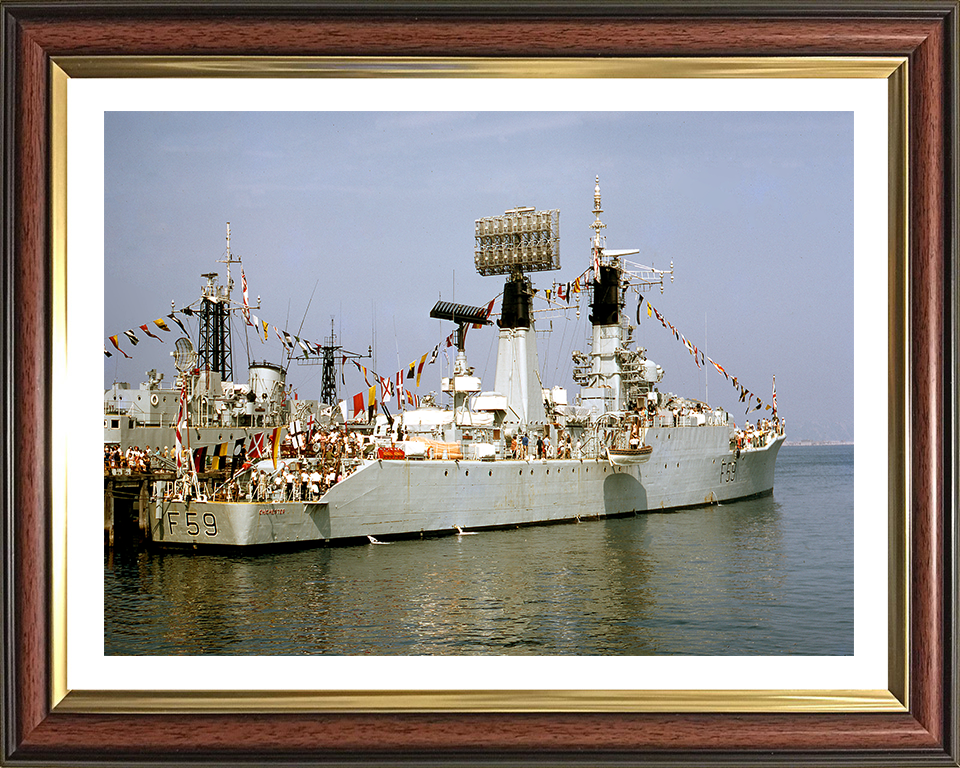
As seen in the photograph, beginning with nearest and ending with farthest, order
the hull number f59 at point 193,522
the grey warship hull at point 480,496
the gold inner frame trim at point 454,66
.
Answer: the gold inner frame trim at point 454,66
the hull number f59 at point 193,522
the grey warship hull at point 480,496

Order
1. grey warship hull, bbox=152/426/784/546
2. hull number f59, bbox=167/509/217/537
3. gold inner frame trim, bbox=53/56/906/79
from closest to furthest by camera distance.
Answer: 1. gold inner frame trim, bbox=53/56/906/79
2. hull number f59, bbox=167/509/217/537
3. grey warship hull, bbox=152/426/784/546

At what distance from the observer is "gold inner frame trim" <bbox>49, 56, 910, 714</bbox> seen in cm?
404

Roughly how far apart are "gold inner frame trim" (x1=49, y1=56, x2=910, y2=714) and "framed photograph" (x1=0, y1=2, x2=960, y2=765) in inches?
0.4

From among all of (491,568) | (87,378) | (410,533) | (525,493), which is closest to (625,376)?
(525,493)

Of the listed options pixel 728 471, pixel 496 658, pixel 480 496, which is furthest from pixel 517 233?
pixel 728 471

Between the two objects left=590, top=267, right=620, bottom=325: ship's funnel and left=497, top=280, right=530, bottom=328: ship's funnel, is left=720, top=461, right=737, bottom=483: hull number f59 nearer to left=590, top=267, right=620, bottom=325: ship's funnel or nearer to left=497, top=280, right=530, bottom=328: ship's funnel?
left=590, top=267, right=620, bottom=325: ship's funnel

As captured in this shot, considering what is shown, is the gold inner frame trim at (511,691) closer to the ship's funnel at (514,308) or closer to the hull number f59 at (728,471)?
the ship's funnel at (514,308)

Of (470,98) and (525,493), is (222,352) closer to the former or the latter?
(525,493)

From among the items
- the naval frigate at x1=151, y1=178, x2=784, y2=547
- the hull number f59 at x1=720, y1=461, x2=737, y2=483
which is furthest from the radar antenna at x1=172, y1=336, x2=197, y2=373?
the hull number f59 at x1=720, y1=461, x2=737, y2=483

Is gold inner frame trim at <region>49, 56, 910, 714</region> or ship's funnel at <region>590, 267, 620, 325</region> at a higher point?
ship's funnel at <region>590, 267, 620, 325</region>

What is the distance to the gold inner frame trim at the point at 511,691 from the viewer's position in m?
4.04

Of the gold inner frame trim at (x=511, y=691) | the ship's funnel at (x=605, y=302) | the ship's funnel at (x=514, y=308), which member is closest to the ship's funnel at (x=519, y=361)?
the ship's funnel at (x=514, y=308)

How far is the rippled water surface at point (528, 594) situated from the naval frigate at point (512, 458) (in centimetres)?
87

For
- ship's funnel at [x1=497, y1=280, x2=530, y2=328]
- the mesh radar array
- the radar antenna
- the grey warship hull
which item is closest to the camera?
the mesh radar array
